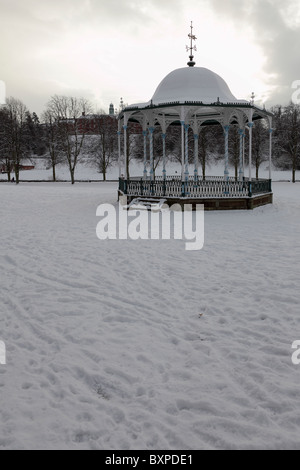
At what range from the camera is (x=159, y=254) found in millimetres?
10328

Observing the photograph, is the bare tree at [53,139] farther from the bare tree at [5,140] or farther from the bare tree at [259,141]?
the bare tree at [259,141]

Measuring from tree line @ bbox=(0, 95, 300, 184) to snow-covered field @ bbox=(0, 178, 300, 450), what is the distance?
35.0 m

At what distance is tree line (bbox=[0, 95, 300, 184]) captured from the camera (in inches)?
2044

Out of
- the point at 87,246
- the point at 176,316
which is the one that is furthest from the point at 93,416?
the point at 87,246

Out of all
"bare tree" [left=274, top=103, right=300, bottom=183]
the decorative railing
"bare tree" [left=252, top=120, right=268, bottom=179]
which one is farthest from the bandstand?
"bare tree" [left=252, top=120, right=268, bottom=179]

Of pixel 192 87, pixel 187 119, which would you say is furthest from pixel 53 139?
pixel 192 87

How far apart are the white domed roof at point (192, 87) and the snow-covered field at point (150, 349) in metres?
12.3

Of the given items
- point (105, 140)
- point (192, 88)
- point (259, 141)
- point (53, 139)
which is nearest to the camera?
point (192, 88)

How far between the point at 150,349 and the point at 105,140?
210ft

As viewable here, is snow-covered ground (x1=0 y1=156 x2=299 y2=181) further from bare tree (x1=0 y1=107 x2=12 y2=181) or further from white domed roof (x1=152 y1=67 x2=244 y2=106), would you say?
white domed roof (x1=152 y1=67 x2=244 y2=106)

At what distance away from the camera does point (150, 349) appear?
17.2 ft

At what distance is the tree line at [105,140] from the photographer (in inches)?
2044

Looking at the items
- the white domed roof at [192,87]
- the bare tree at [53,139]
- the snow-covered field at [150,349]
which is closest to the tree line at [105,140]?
the bare tree at [53,139]

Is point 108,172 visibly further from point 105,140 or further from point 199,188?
point 199,188
